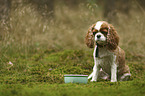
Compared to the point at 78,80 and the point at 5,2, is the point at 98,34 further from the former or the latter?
the point at 5,2

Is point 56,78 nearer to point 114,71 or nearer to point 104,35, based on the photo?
point 114,71

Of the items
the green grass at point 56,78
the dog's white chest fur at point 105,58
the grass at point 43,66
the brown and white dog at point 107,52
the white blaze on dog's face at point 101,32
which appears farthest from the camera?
the dog's white chest fur at point 105,58

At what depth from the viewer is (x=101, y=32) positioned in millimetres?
4215

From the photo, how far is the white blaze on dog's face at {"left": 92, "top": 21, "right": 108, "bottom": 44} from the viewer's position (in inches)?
162

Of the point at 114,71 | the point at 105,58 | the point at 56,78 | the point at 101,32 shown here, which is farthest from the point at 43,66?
the point at 101,32

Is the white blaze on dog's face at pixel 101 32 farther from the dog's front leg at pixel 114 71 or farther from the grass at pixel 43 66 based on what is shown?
the grass at pixel 43 66

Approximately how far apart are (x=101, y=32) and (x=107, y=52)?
0.48 meters

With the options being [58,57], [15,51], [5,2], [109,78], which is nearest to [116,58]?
[109,78]

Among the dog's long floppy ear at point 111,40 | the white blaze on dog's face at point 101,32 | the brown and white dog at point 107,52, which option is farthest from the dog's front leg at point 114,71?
the white blaze on dog's face at point 101,32

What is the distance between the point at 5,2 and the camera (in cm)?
813

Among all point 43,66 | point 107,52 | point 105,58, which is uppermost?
point 107,52

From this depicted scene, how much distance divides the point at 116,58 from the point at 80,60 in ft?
7.04

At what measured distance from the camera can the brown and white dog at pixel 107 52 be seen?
4.22 metres

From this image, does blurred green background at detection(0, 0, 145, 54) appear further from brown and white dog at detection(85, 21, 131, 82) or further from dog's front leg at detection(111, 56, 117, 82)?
dog's front leg at detection(111, 56, 117, 82)
